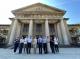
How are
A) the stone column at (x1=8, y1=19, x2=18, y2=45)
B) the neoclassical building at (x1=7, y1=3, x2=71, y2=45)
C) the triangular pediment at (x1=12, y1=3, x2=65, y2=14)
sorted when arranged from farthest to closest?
the triangular pediment at (x1=12, y1=3, x2=65, y2=14)
the neoclassical building at (x1=7, y1=3, x2=71, y2=45)
the stone column at (x1=8, y1=19, x2=18, y2=45)

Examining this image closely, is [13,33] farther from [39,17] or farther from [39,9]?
[39,9]

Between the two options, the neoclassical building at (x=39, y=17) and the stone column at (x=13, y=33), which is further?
the neoclassical building at (x=39, y=17)

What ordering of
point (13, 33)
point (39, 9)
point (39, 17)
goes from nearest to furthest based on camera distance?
point (13, 33), point (39, 17), point (39, 9)

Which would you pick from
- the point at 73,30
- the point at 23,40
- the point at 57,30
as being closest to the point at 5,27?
the point at 57,30

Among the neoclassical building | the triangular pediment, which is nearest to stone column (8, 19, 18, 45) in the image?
the neoclassical building

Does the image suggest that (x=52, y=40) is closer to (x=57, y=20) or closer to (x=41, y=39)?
(x=41, y=39)

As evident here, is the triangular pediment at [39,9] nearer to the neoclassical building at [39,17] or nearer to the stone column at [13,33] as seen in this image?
the neoclassical building at [39,17]

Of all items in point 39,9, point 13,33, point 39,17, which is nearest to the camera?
point 13,33

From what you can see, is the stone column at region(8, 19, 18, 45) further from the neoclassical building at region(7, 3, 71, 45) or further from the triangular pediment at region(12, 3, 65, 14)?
the triangular pediment at region(12, 3, 65, 14)

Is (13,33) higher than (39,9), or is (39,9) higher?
(39,9)

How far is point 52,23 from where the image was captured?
44062 mm

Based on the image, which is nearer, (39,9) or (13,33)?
(13,33)

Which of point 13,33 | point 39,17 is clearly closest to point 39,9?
point 39,17

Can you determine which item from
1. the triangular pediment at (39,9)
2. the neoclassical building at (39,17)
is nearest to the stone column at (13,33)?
the neoclassical building at (39,17)
